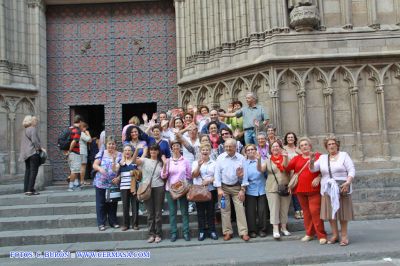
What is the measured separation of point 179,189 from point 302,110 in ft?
13.5

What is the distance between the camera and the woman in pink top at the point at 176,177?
256 inches

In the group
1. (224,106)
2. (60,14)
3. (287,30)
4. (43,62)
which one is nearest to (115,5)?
(60,14)

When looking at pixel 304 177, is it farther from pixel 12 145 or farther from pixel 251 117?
pixel 12 145

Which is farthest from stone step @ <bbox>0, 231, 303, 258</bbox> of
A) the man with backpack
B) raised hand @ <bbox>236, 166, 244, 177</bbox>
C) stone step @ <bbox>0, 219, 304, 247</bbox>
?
the man with backpack

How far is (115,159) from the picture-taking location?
7078mm

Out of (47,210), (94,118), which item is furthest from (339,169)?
(94,118)

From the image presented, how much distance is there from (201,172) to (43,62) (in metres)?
7.10

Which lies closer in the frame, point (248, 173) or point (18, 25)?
point (248, 173)

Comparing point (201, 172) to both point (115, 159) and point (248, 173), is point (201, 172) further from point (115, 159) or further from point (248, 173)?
point (115, 159)

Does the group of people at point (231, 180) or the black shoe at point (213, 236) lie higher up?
the group of people at point (231, 180)

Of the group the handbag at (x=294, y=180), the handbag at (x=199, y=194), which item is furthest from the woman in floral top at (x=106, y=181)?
the handbag at (x=294, y=180)

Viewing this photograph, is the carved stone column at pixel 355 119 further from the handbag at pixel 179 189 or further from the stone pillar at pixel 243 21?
the handbag at pixel 179 189

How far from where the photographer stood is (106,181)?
272 inches

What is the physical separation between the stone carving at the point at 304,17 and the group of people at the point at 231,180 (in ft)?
10.8
